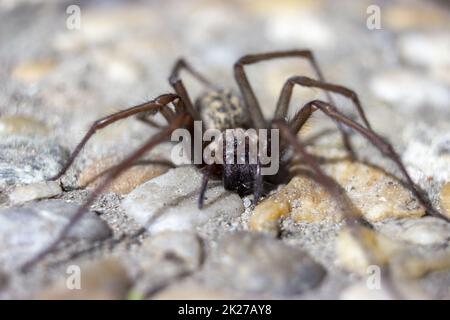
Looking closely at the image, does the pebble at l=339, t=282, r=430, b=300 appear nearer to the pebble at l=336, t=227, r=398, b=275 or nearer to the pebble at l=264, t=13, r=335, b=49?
the pebble at l=336, t=227, r=398, b=275

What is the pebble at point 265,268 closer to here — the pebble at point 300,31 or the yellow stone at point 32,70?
the yellow stone at point 32,70

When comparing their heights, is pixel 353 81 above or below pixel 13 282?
above

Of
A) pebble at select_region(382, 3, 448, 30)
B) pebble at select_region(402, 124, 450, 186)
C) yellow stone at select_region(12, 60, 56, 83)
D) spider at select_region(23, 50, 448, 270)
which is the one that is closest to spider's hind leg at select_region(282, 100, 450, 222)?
spider at select_region(23, 50, 448, 270)

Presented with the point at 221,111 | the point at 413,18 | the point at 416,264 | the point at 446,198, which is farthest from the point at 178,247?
the point at 413,18

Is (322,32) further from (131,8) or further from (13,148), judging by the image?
(13,148)

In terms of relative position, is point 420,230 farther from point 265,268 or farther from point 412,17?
point 412,17
